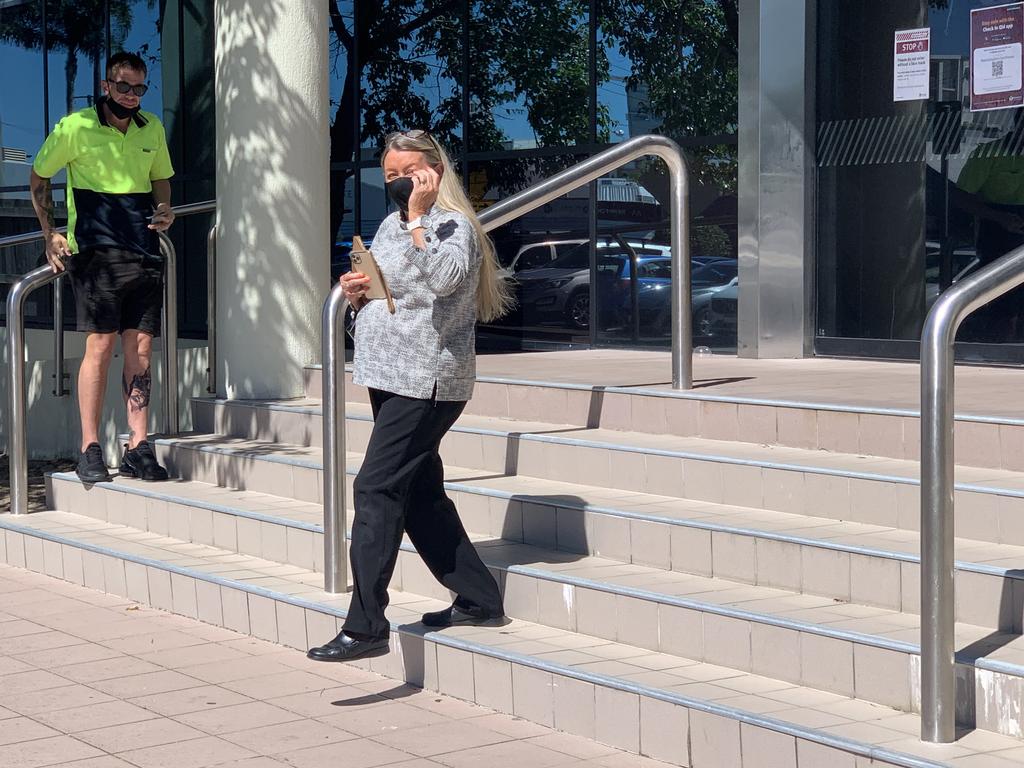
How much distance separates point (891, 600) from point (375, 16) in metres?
8.80

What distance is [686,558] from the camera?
5379 millimetres

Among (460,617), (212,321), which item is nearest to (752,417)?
(460,617)

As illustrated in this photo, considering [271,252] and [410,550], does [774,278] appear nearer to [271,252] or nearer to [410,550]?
[271,252]

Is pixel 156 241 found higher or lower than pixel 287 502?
higher

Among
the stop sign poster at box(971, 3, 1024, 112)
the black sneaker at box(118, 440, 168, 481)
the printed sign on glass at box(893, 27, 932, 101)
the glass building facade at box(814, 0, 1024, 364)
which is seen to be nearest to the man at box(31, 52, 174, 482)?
the black sneaker at box(118, 440, 168, 481)

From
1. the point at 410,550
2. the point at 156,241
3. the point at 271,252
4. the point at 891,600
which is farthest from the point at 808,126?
the point at 891,600

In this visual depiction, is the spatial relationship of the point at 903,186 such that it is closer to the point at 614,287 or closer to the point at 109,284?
the point at 614,287

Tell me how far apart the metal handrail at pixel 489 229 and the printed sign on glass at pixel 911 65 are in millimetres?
2433

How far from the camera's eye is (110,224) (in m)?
7.78

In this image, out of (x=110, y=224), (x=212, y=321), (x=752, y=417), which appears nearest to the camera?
(x=752, y=417)

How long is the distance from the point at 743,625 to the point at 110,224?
4431mm

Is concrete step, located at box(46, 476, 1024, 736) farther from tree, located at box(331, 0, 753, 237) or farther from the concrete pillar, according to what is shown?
tree, located at box(331, 0, 753, 237)

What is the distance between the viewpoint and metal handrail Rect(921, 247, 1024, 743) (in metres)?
3.84

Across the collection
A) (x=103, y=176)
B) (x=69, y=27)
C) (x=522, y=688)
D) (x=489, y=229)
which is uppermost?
(x=69, y=27)
